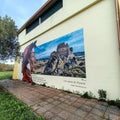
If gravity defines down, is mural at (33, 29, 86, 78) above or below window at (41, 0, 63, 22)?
below

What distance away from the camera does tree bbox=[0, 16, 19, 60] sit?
21.1 feet

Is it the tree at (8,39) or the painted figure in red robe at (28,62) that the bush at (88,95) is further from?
the tree at (8,39)

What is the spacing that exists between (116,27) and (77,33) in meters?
1.62

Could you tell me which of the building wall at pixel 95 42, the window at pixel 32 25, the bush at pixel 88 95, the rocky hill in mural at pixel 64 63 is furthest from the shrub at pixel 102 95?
the window at pixel 32 25

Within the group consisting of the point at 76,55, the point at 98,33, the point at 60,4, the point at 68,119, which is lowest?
the point at 68,119

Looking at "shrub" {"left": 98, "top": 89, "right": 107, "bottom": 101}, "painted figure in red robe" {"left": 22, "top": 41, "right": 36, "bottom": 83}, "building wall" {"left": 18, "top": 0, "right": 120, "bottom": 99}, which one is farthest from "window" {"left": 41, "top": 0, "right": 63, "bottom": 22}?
"shrub" {"left": 98, "top": 89, "right": 107, "bottom": 101}

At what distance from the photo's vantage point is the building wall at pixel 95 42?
145 inches

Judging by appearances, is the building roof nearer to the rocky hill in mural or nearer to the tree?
the tree

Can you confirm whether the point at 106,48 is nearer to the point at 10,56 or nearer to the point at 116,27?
the point at 116,27

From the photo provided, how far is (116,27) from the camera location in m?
3.63

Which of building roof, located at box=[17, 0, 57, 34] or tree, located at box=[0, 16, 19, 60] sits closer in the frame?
building roof, located at box=[17, 0, 57, 34]

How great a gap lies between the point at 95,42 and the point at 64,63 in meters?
1.83

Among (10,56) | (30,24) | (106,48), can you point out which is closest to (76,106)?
(106,48)

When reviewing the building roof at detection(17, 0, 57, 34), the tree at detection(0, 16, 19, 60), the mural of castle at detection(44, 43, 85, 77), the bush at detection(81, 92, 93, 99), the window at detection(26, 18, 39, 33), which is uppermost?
the building roof at detection(17, 0, 57, 34)
